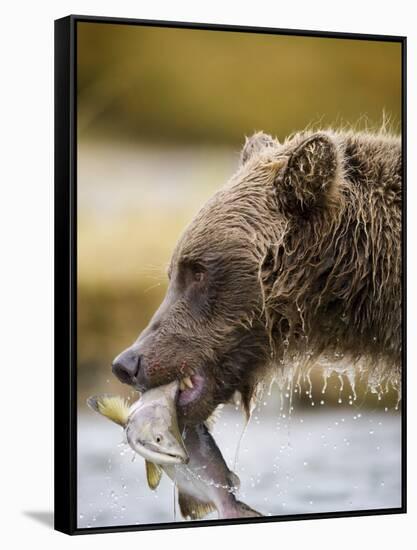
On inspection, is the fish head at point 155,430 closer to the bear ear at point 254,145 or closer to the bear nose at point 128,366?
the bear nose at point 128,366

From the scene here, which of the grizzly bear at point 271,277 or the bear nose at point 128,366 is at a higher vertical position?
the grizzly bear at point 271,277

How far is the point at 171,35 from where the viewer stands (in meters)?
7.20

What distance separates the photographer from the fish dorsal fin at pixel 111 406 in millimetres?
7008

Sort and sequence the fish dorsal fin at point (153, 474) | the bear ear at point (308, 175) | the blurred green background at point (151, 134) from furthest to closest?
1. the bear ear at point (308, 175)
2. the fish dorsal fin at point (153, 474)
3. the blurred green background at point (151, 134)

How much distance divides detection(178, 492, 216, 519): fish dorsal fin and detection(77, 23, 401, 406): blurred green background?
25.9 inches

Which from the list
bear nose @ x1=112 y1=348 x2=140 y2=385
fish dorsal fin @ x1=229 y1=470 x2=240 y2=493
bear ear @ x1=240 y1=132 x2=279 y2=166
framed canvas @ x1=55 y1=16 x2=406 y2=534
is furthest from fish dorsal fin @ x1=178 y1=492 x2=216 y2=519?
bear ear @ x1=240 y1=132 x2=279 y2=166

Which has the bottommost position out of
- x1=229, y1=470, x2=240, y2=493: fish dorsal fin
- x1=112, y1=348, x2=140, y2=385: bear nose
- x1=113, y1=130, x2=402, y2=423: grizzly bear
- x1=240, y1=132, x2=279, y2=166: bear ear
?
x1=229, y1=470, x2=240, y2=493: fish dorsal fin

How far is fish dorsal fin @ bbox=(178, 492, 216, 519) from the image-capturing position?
23.6 feet

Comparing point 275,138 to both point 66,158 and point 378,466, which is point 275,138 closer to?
point 66,158

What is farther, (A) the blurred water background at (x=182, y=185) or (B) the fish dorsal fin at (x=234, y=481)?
(B) the fish dorsal fin at (x=234, y=481)

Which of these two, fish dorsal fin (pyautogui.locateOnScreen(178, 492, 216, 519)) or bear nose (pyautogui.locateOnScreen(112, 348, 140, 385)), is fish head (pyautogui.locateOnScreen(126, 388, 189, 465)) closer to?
bear nose (pyautogui.locateOnScreen(112, 348, 140, 385))

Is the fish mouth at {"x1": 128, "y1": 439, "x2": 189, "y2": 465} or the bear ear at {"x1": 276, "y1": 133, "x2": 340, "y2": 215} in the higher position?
the bear ear at {"x1": 276, "y1": 133, "x2": 340, "y2": 215}

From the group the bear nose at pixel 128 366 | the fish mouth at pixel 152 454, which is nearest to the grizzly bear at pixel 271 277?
the bear nose at pixel 128 366

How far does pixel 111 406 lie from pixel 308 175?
154 centimetres
